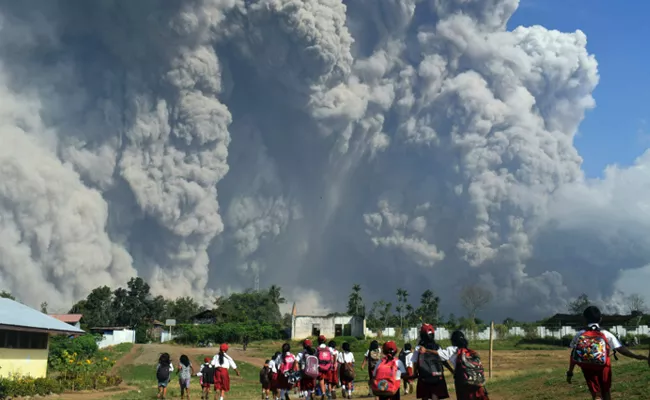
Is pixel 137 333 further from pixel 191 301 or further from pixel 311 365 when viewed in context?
pixel 311 365

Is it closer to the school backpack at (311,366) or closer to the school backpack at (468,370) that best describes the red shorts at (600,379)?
the school backpack at (468,370)

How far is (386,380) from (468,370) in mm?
1394

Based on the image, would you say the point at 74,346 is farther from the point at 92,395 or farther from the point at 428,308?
the point at 428,308

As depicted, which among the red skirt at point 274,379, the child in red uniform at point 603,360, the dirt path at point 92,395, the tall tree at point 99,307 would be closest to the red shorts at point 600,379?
the child in red uniform at point 603,360

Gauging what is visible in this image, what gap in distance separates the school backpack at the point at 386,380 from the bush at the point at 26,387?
1615 cm

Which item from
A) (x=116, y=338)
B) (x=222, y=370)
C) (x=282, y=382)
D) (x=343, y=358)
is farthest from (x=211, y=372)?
(x=116, y=338)

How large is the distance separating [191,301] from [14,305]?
97939mm

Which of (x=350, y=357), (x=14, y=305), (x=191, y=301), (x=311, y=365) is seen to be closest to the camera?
(x=311, y=365)

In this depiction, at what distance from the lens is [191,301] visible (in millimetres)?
123000

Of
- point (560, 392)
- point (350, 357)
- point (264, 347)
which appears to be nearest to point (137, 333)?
point (264, 347)

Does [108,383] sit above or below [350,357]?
below

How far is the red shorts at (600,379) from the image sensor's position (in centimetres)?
933

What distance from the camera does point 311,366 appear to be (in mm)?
15055

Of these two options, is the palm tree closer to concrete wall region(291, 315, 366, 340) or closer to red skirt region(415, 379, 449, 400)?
concrete wall region(291, 315, 366, 340)
